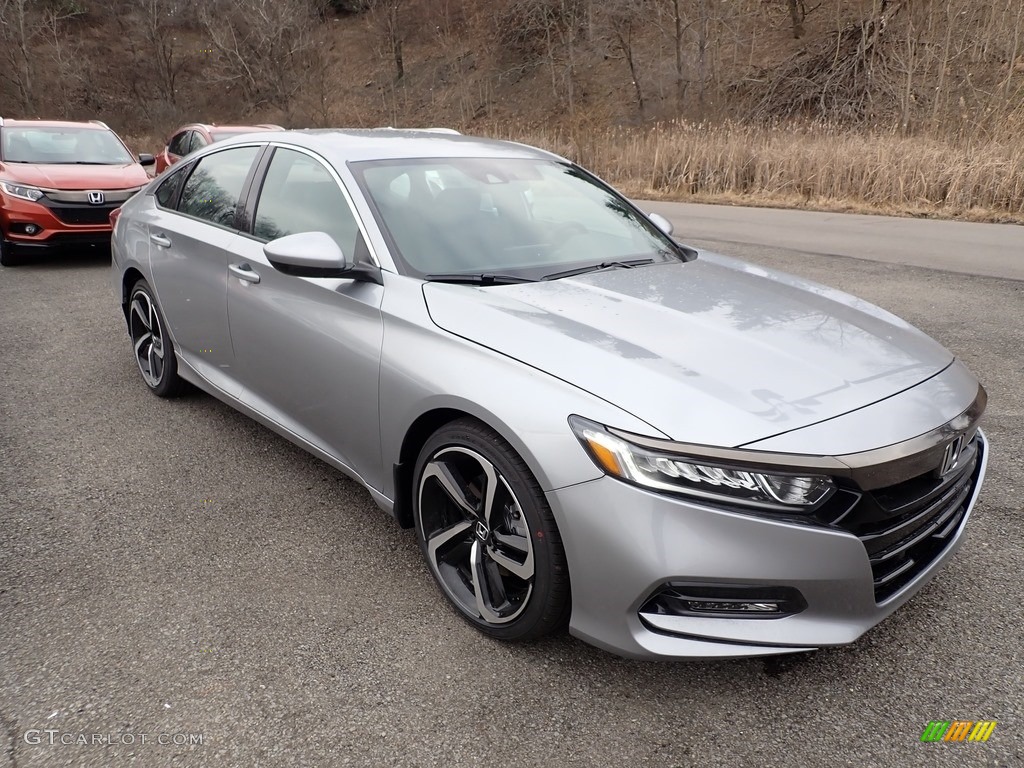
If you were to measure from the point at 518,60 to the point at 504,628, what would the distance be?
131 feet

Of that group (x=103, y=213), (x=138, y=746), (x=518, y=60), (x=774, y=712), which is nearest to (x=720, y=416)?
(x=774, y=712)

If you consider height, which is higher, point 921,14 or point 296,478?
point 921,14

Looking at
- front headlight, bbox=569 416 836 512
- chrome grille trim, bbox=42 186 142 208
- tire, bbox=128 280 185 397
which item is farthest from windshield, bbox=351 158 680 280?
chrome grille trim, bbox=42 186 142 208

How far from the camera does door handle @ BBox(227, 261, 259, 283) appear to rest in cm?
351

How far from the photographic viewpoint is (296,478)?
3.76 m

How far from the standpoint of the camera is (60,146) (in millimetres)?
9992

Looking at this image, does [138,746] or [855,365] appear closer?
[138,746]

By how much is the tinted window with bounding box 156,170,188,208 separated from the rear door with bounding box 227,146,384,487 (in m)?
1.13

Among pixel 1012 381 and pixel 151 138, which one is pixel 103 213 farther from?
pixel 151 138

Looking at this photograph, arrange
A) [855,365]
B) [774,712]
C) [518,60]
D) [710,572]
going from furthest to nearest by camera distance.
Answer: [518,60]
[855,365]
[774,712]
[710,572]

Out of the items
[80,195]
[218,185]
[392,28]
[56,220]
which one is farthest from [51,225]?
[392,28]

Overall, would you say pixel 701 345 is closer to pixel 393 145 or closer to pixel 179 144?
pixel 393 145

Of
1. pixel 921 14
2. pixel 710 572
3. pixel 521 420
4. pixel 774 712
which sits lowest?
pixel 774 712

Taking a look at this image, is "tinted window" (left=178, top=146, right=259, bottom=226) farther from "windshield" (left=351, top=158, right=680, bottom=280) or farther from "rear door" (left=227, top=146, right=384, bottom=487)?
"windshield" (left=351, top=158, right=680, bottom=280)
